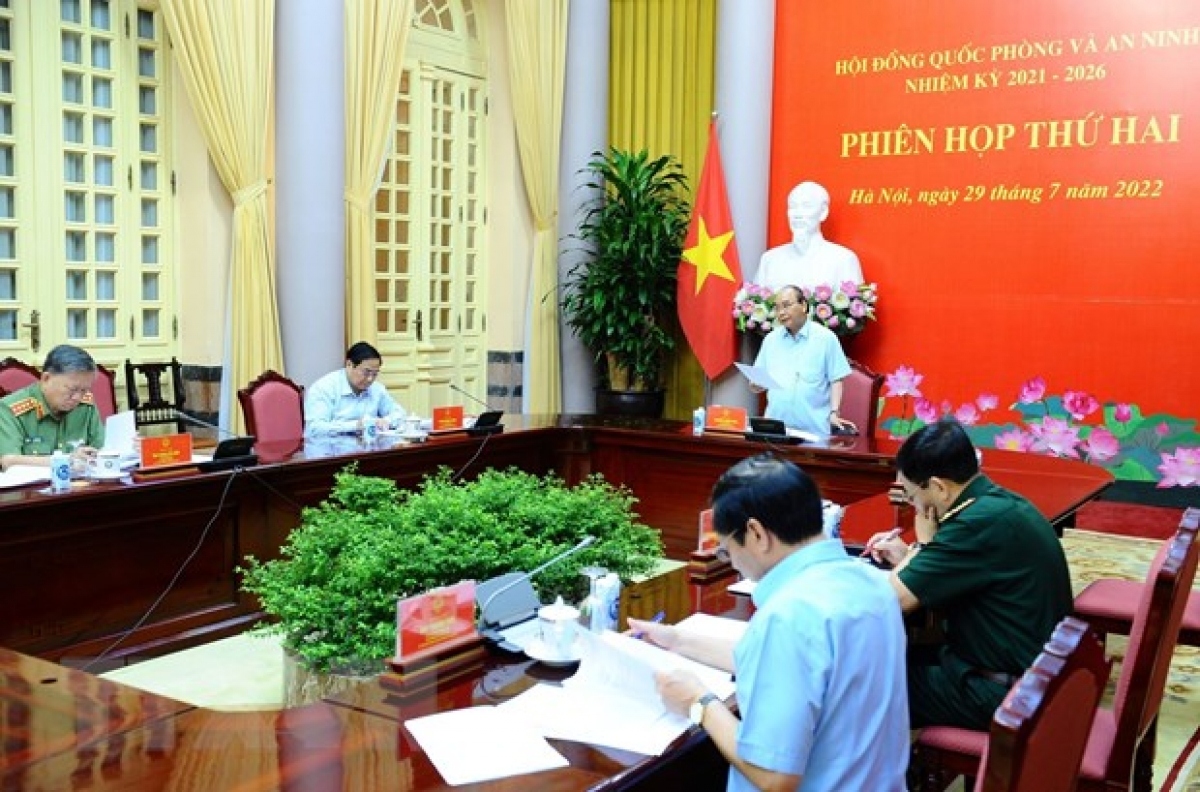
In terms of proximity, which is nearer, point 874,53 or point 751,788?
point 751,788

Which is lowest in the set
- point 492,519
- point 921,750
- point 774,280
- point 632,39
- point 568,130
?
point 921,750

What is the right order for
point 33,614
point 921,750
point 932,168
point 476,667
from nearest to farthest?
1. point 476,667
2. point 921,750
3. point 33,614
4. point 932,168

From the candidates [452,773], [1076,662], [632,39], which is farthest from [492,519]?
[632,39]

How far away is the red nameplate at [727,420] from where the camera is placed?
196 inches

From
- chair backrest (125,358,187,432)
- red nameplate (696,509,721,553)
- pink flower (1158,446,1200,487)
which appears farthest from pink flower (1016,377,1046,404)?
chair backrest (125,358,187,432)

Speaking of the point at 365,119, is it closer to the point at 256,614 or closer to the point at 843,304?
the point at 843,304

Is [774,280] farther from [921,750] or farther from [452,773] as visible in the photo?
[452,773]

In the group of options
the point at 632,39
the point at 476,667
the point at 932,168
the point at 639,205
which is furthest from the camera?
the point at 632,39

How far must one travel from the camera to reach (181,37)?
212 inches

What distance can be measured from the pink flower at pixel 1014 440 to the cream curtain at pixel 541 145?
2.82m

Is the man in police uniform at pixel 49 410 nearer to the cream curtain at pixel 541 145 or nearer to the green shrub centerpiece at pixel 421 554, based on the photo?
the green shrub centerpiece at pixel 421 554

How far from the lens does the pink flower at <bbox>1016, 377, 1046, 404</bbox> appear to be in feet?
20.0

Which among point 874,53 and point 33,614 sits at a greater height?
point 874,53

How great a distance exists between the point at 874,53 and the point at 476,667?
569 cm
